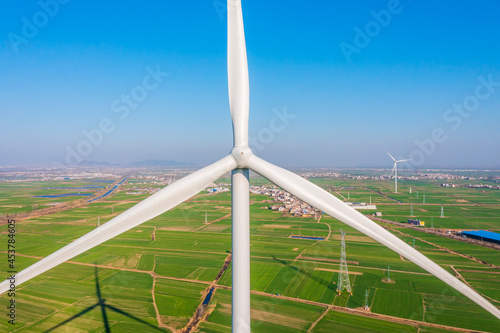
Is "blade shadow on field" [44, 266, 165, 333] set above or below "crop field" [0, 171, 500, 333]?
above

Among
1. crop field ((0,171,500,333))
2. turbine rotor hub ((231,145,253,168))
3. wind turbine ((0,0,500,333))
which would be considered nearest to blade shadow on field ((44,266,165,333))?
crop field ((0,171,500,333))

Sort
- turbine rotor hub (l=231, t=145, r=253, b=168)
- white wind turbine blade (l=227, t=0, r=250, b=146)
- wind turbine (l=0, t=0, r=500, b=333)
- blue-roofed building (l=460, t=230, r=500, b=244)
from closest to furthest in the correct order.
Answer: wind turbine (l=0, t=0, r=500, b=333)
turbine rotor hub (l=231, t=145, r=253, b=168)
white wind turbine blade (l=227, t=0, r=250, b=146)
blue-roofed building (l=460, t=230, r=500, b=244)

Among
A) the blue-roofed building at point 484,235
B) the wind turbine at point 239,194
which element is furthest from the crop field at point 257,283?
the wind turbine at point 239,194

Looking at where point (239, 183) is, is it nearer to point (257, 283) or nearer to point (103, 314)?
point (103, 314)

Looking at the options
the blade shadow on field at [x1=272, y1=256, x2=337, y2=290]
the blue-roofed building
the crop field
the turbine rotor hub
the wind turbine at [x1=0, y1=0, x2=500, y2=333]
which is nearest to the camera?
the wind turbine at [x1=0, y1=0, x2=500, y2=333]

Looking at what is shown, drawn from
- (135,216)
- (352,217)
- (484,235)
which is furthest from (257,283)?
(484,235)

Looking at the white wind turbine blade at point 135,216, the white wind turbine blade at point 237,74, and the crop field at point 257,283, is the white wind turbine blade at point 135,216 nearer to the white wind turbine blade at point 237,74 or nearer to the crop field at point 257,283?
the white wind turbine blade at point 237,74

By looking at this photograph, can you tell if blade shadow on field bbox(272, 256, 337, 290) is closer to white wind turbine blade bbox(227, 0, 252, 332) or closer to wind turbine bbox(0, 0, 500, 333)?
white wind turbine blade bbox(227, 0, 252, 332)
